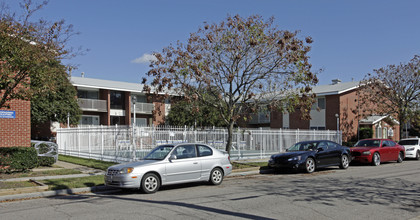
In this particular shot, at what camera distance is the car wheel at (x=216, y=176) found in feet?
39.8

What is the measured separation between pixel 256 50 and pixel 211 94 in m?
2.75

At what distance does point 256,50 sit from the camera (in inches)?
634

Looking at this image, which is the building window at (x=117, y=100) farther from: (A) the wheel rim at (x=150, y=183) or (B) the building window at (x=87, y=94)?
(A) the wheel rim at (x=150, y=183)

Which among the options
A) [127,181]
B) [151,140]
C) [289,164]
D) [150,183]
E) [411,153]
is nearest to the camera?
[127,181]

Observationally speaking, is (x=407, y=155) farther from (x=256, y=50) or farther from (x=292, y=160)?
(x=256, y=50)

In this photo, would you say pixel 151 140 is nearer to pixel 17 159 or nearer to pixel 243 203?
pixel 17 159

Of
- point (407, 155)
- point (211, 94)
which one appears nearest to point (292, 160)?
point (211, 94)

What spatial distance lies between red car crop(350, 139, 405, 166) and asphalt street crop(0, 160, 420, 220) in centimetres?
756

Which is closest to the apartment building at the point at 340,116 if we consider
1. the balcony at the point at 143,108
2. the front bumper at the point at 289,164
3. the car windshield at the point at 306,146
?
the balcony at the point at 143,108

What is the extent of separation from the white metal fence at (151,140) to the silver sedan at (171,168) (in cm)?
551

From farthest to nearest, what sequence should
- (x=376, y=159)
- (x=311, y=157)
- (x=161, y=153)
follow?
(x=376, y=159), (x=311, y=157), (x=161, y=153)

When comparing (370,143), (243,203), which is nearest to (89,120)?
(370,143)

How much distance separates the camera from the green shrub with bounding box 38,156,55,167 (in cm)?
1611

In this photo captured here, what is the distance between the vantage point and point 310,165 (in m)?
15.9
